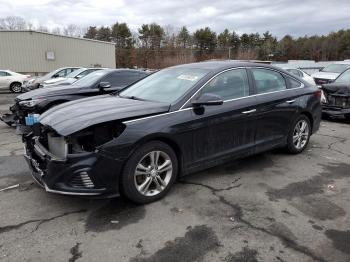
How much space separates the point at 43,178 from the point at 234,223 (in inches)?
80.6

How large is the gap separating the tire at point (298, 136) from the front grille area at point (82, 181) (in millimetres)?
3503

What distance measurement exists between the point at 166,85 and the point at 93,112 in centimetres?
124

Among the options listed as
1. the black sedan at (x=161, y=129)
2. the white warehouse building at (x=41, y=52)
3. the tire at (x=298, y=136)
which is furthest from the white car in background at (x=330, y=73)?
the white warehouse building at (x=41, y=52)

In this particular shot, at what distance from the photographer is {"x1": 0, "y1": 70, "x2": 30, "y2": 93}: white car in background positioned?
20641 mm

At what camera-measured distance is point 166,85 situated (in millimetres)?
4855

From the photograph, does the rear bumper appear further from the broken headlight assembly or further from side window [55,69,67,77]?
side window [55,69,67,77]

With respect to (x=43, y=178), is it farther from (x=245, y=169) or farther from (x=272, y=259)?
(x=245, y=169)

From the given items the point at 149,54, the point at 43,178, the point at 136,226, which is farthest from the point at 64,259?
the point at 149,54

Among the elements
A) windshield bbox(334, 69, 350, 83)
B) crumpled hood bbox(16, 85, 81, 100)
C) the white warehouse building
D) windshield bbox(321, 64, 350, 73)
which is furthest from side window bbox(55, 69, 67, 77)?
the white warehouse building

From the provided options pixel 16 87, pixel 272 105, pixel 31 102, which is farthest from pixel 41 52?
pixel 272 105

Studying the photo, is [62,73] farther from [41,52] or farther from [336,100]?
[41,52]

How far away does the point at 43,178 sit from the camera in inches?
148

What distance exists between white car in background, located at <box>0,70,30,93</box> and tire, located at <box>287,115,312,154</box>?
18850 millimetres

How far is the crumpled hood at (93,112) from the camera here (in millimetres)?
3732
